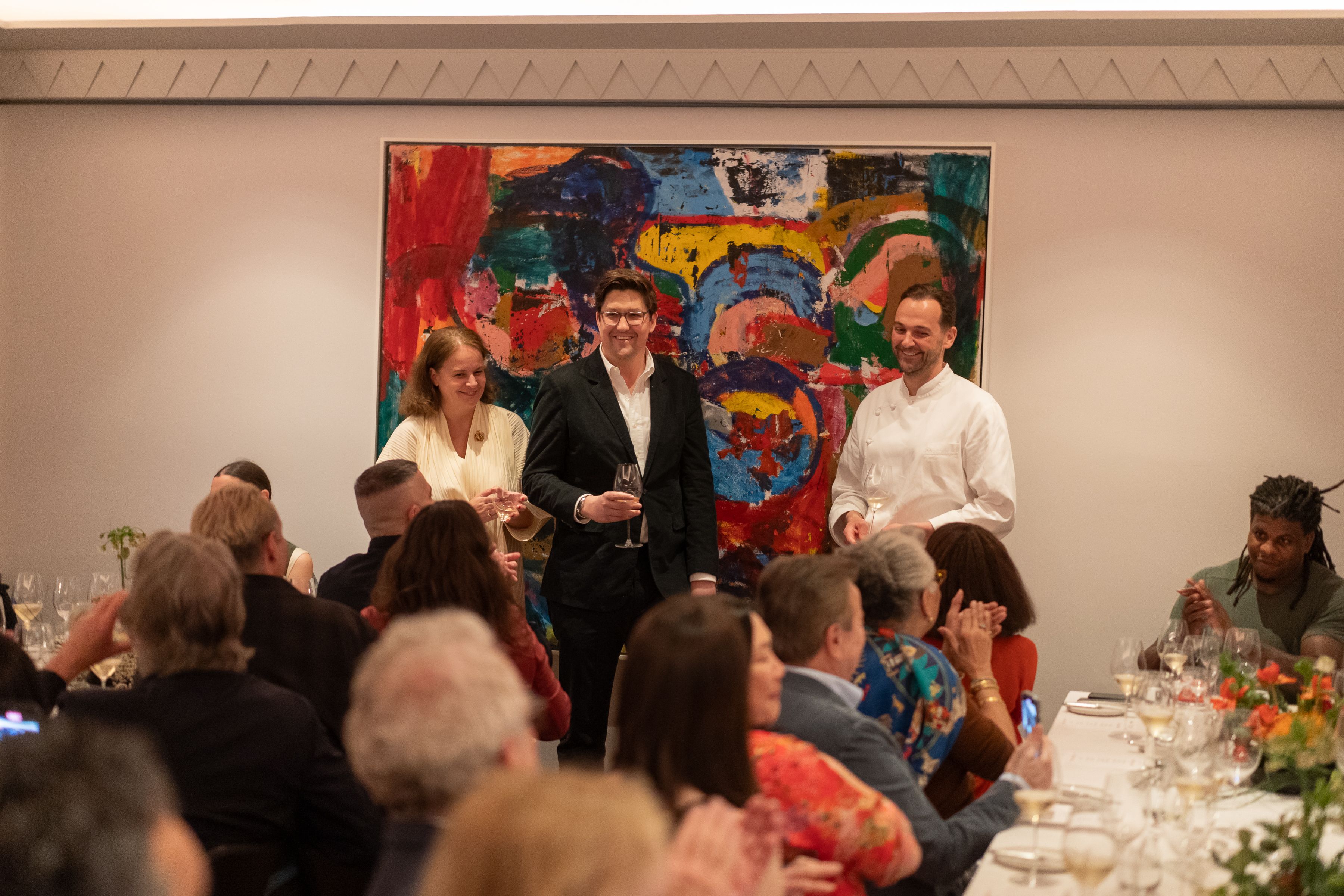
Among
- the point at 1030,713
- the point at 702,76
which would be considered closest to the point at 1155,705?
the point at 1030,713

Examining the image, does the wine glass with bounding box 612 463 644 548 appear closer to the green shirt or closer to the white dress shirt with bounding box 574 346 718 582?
the white dress shirt with bounding box 574 346 718 582

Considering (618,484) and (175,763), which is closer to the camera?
(175,763)

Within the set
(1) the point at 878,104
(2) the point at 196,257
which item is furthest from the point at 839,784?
(2) the point at 196,257

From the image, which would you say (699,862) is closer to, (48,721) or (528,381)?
(48,721)

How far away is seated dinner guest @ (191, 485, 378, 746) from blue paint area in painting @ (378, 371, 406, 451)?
7.39 ft

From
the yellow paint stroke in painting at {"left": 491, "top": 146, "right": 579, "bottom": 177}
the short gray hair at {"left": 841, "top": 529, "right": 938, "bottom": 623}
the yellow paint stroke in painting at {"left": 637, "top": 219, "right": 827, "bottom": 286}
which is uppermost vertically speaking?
the yellow paint stroke in painting at {"left": 491, "top": 146, "right": 579, "bottom": 177}

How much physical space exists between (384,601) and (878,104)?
2.86 m

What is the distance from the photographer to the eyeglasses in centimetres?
416

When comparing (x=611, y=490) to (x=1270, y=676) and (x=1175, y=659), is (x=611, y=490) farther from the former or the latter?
(x=1270, y=676)

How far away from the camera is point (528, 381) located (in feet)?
15.6

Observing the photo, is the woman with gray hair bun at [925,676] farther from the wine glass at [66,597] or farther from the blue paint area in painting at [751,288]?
the wine glass at [66,597]

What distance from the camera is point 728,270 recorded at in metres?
4.64

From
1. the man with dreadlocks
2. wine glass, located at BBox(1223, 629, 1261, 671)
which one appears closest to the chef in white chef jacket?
the man with dreadlocks

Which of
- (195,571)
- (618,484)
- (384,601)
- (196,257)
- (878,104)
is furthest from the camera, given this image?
(196,257)
